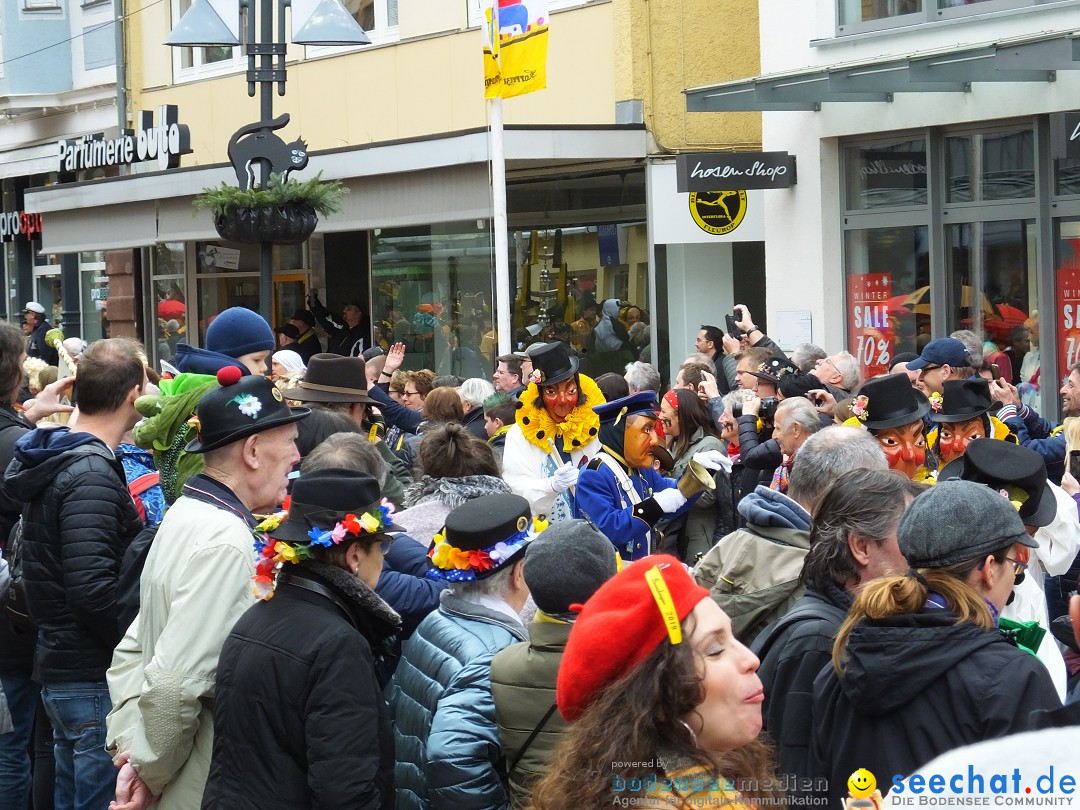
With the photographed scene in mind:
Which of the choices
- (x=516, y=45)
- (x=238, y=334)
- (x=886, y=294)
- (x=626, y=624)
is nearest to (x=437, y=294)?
(x=886, y=294)

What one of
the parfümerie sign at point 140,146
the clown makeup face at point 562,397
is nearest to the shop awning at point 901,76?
the clown makeup face at point 562,397

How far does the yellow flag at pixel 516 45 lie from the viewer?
37.1 ft

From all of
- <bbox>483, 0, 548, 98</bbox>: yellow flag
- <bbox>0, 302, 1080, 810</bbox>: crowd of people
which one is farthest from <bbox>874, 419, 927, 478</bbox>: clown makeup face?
<bbox>483, 0, 548, 98</bbox>: yellow flag

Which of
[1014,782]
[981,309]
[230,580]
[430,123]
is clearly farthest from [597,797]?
[430,123]

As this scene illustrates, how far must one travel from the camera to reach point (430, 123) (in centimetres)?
1803

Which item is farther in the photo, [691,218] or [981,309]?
[691,218]

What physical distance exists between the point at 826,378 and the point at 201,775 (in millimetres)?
6542

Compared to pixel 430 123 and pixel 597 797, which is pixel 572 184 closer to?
pixel 430 123

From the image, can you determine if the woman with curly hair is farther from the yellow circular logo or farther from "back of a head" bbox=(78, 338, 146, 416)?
the yellow circular logo

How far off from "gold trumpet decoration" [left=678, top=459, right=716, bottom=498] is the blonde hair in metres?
4.00

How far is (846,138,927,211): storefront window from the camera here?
1284 cm

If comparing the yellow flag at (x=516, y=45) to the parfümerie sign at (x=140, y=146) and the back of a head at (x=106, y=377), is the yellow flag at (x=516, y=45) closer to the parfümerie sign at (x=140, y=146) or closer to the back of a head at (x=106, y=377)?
the back of a head at (x=106, y=377)

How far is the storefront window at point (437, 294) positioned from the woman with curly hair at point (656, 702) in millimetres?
13913

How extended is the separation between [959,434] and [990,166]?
6671mm
